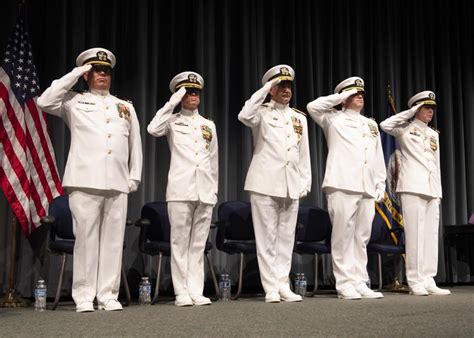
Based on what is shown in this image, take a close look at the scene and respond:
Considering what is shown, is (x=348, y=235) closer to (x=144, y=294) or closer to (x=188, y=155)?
(x=188, y=155)

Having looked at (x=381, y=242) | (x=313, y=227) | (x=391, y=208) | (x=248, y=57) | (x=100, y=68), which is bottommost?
(x=381, y=242)

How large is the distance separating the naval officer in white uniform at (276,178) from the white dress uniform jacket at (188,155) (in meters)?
0.31

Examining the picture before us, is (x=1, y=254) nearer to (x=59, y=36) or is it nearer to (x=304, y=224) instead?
(x=59, y=36)

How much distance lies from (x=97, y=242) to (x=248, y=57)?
3174mm

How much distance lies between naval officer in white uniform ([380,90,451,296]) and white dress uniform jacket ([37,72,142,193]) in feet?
7.90

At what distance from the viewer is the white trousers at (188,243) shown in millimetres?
4613

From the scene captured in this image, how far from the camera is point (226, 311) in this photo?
4027mm

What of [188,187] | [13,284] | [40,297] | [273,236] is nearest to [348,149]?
[273,236]

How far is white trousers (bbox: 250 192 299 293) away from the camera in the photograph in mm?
4793

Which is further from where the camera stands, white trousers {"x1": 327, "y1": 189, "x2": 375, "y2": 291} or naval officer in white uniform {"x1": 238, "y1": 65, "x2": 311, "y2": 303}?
white trousers {"x1": 327, "y1": 189, "x2": 375, "y2": 291}

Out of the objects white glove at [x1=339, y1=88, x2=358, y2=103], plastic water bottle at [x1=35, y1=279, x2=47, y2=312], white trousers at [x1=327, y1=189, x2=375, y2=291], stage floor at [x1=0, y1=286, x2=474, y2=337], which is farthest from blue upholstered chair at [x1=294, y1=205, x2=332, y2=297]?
plastic water bottle at [x1=35, y1=279, x2=47, y2=312]

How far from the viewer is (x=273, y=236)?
15.8ft

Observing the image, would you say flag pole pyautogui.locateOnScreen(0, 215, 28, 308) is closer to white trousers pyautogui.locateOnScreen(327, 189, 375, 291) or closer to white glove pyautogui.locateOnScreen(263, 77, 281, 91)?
white glove pyautogui.locateOnScreen(263, 77, 281, 91)

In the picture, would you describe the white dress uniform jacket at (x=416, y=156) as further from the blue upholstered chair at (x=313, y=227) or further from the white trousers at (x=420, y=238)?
the blue upholstered chair at (x=313, y=227)
